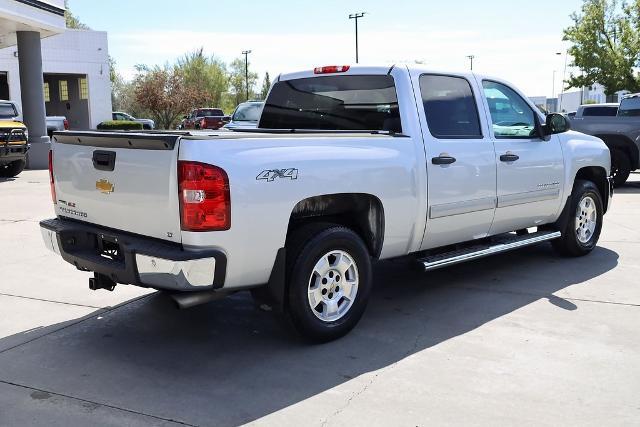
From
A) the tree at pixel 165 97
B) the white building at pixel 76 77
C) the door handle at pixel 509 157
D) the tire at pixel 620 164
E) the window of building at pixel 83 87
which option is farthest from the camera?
the tree at pixel 165 97

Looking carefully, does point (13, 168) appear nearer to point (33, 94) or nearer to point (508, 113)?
point (33, 94)

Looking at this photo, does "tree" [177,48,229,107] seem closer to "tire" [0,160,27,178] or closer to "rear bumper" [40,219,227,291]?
"tire" [0,160,27,178]

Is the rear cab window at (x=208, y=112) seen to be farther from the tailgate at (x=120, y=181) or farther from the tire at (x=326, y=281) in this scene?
the tire at (x=326, y=281)

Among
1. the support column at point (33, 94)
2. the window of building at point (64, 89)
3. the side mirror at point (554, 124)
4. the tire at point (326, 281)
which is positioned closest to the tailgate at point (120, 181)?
the tire at point (326, 281)

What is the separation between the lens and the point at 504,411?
11.7ft

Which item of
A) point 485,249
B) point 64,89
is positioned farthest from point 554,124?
point 64,89

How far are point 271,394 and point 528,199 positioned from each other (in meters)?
3.44

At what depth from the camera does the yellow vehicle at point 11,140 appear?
1519 cm

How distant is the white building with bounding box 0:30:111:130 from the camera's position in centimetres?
3703

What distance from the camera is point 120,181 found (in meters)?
4.25

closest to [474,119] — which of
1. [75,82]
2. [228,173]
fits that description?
[228,173]

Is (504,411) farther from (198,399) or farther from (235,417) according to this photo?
(198,399)

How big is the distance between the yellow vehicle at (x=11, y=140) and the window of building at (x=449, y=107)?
12643 millimetres

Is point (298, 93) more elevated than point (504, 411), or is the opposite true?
point (298, 93)
